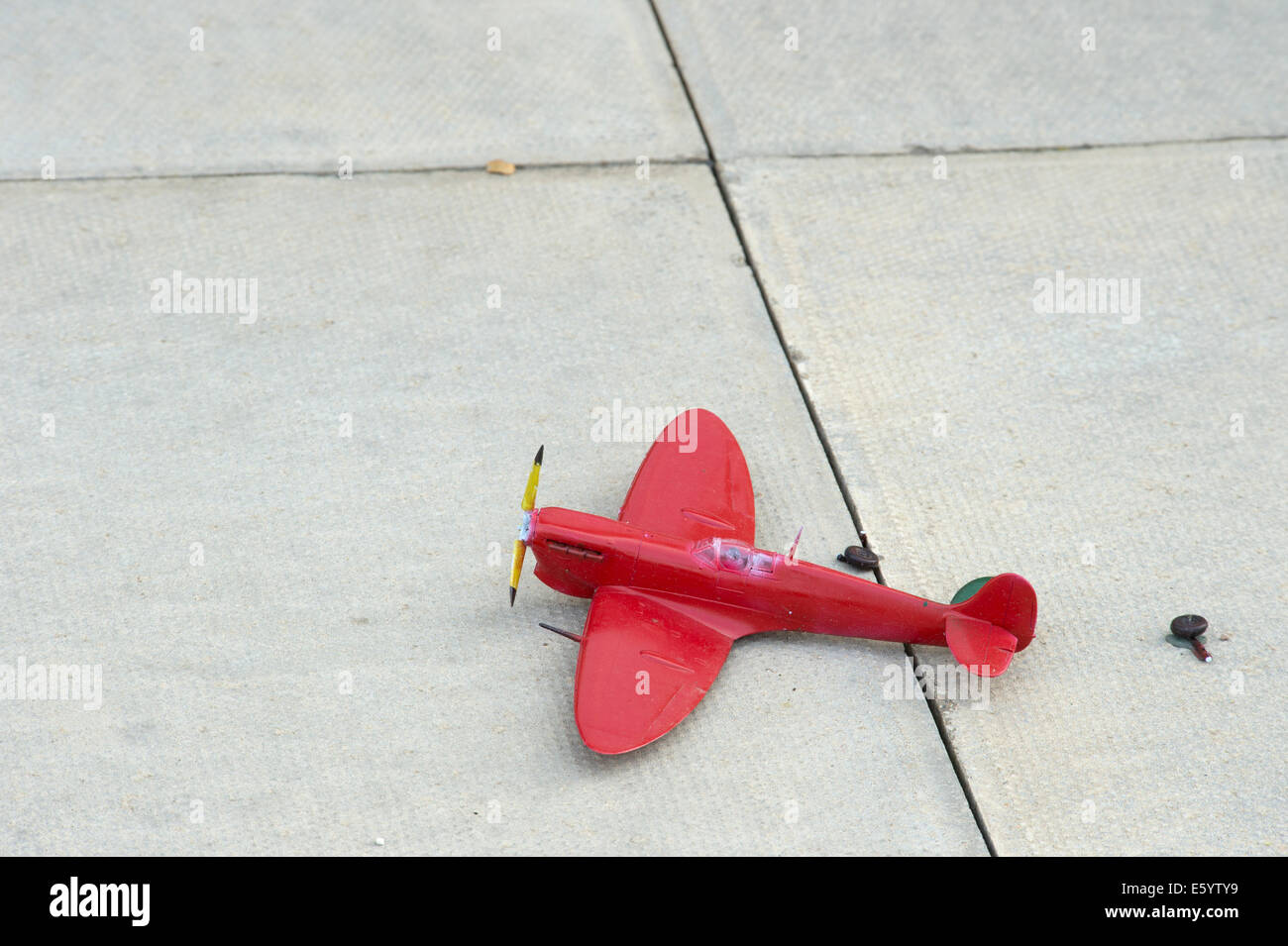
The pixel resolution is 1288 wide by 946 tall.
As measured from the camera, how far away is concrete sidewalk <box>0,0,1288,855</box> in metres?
3.84

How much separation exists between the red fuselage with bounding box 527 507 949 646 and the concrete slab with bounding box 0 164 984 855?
0.16 m

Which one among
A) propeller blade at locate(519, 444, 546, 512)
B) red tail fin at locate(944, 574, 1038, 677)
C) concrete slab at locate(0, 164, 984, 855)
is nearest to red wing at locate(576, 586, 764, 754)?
concrete slab at locate(0, 164, 984, 855)

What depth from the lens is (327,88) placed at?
253 inches

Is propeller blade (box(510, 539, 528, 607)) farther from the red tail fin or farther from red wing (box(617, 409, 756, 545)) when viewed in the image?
the red tail fin

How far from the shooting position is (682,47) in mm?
6910

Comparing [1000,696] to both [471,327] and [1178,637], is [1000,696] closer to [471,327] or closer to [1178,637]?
[1178,637]

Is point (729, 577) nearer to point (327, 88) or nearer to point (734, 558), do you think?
point (734, 558)

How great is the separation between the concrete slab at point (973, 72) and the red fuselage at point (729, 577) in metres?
2.81

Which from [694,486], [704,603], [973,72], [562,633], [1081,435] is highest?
[973,72]

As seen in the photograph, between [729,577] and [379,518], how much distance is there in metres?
1.27

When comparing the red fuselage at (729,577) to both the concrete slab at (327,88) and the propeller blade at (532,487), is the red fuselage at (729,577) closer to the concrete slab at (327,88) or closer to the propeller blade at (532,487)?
the propeller blade at (532,487)

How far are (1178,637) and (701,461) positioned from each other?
65.4 inches

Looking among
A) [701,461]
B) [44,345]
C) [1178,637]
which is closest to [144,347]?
[44,345]

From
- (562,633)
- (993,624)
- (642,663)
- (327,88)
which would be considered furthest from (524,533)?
→ (327,88)
